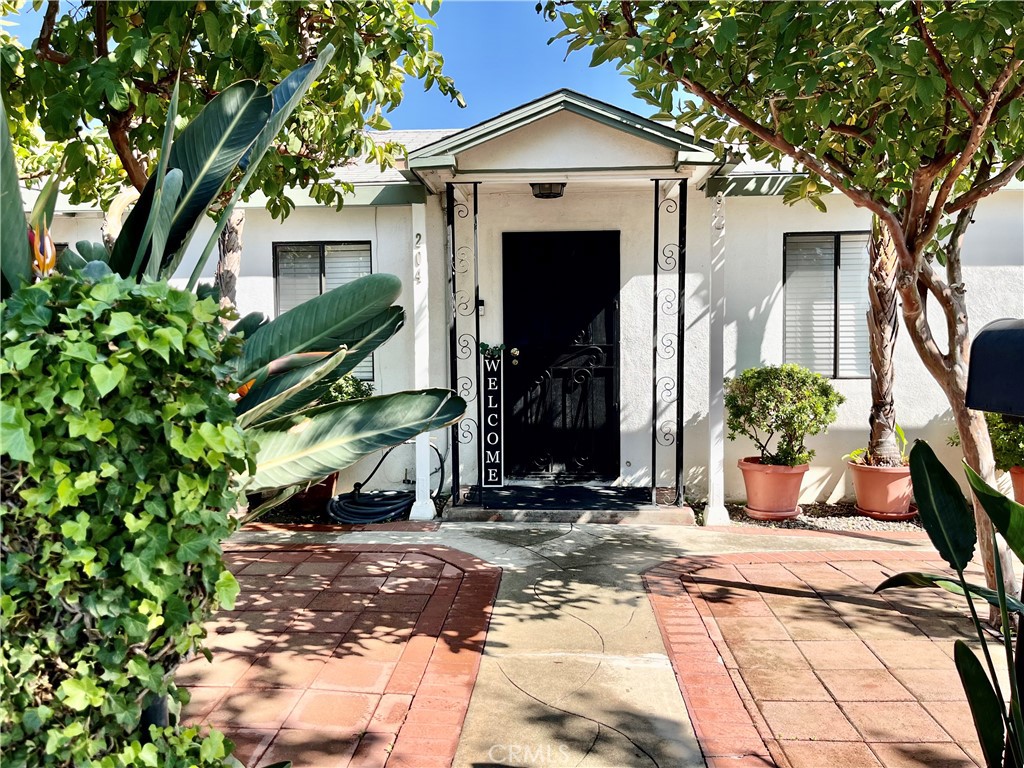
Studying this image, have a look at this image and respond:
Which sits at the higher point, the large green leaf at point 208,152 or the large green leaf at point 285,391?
the large green leaf at point 208,152

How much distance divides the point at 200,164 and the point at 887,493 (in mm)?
7392

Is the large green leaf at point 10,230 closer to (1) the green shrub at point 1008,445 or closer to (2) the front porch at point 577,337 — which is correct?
(2) the front porch at point 577,337

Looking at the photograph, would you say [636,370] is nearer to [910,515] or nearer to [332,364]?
[910,515]

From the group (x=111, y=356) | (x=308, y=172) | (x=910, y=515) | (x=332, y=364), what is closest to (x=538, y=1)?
(x=308, y=172)

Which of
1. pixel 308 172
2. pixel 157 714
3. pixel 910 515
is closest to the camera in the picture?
pixel 157 714

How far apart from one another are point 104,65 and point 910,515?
25.3ft

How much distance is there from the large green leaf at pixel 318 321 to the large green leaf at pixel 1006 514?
5.55 ft

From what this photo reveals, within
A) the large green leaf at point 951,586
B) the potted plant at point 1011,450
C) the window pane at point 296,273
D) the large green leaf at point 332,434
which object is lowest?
the potted plant at point 1011,450

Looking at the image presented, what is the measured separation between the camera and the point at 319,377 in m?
1.88

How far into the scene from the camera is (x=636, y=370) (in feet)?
26.8

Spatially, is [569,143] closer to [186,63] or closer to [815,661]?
[186,63]

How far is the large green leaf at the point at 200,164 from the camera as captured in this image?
1.91 meters

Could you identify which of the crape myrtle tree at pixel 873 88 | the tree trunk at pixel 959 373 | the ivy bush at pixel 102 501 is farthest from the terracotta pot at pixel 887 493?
the ivy bush at pixel 102 501

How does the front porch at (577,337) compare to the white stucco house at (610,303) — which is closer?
the white stucco house at (610,303)
